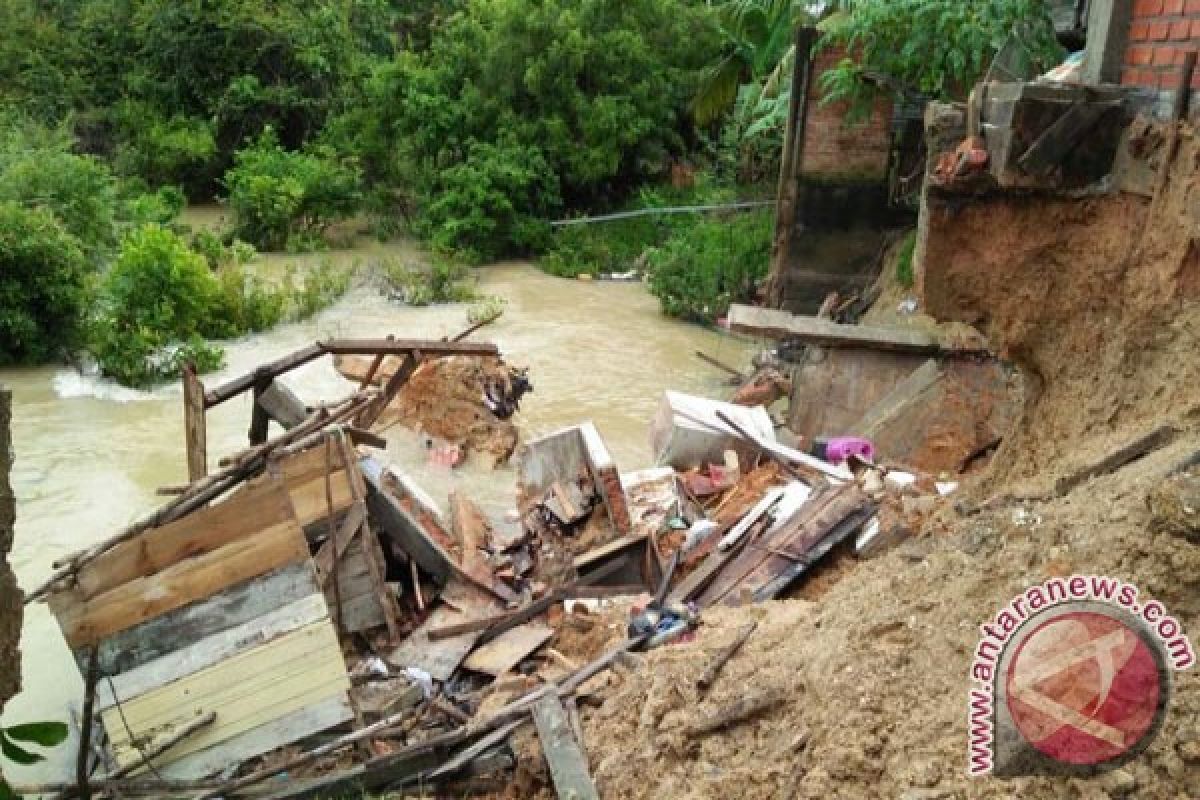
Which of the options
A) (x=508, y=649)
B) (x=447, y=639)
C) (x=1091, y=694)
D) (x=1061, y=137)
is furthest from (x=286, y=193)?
(x=1091, y=694)

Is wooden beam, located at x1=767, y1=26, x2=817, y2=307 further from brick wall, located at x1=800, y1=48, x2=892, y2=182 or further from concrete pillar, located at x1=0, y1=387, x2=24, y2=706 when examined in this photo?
concrete pillar, located at x1=0, y1=387, x2=24, y2=706

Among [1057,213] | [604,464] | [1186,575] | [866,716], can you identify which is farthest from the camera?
[604,464]

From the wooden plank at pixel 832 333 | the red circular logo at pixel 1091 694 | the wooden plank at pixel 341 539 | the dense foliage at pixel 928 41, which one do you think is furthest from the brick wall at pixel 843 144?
the red circular logo at pixel 1091 694

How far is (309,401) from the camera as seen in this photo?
1165cm

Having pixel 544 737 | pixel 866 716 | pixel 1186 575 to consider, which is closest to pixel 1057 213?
pixel 1186 575

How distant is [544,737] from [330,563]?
6.16ft

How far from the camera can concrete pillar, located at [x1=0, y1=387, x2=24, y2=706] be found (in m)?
1.81

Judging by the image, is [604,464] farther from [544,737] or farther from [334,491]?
[544,737]

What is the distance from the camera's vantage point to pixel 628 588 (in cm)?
579

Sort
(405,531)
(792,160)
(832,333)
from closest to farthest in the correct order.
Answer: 1. (405,531)
2. (832,333)
3. (792,160)

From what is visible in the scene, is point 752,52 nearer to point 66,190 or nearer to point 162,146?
point 66,190

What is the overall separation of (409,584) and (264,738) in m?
1.66

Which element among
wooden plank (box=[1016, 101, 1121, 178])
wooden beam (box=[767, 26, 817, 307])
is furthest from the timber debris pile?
wooden beam (box=[767, 26, 817, 307])

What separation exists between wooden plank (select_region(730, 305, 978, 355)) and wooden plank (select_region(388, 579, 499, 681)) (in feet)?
10.3
